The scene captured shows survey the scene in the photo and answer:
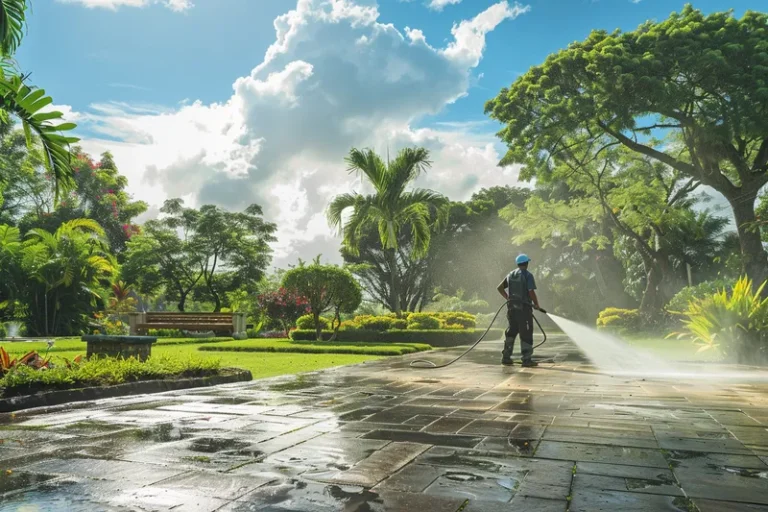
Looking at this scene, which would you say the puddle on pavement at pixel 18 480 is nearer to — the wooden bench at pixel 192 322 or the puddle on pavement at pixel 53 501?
the puddle on pavement at pixel 53 501

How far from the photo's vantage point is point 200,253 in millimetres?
37156

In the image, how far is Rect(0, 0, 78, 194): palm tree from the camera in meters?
6.66

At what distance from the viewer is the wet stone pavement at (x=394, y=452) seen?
2.74 m

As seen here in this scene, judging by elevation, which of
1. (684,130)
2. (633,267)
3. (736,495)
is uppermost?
(684,130)

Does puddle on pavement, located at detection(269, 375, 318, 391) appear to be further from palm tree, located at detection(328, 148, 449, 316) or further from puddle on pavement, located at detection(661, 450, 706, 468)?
palm tree, located at detection(328, 148, 449, 316)

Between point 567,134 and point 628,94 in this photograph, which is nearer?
point 628,94

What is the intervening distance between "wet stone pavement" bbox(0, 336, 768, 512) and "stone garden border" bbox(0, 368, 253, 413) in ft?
0.96

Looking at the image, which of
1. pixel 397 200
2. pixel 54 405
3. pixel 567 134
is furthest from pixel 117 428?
pixel 567 134

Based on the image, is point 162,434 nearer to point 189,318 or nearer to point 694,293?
point 189,318

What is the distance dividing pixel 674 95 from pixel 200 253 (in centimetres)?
2797

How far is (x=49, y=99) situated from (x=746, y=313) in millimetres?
11927

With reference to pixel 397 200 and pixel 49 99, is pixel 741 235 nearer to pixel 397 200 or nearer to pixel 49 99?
pixel 397 200

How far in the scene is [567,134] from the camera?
23.3 m

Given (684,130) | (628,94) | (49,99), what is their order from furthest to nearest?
(684,130), (628,94), (49,99)
